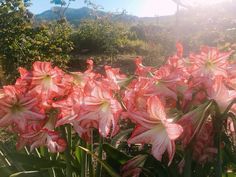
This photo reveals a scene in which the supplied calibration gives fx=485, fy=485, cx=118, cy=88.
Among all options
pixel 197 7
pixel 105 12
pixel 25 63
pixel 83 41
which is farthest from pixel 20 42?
pixel 197 7

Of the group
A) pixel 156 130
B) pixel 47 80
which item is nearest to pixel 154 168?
pixel 156 130

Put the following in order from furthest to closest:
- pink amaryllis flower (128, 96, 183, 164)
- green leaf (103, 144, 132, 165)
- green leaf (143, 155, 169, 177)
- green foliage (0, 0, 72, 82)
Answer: green foliage (0, 0, 72, 82), green leaf (103, 144, 132, 165), green leaf (143, 155, 169, 177), pink amaryllis flower (128, 96, 183, 164)

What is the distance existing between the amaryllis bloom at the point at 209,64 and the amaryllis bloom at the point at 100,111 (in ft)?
0.83

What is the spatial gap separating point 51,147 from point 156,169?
29 centimetres

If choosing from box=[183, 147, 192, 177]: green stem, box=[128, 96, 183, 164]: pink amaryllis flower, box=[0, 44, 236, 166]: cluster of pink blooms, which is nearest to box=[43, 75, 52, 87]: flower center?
box=[0, 44, 236, 166]: cluster of pink blooms

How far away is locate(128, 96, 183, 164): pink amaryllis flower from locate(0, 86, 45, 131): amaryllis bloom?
254mm

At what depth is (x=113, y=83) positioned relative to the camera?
3.89 ft

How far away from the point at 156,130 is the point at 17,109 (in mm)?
358

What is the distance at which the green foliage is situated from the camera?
887 centimetres

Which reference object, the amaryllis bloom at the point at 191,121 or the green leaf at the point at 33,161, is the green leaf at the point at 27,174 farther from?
the amaryllis bloom at the point at 191,121

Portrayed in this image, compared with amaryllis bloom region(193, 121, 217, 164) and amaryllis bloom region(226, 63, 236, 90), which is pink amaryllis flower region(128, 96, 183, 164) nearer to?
amaryllis bloom region(193, 121, 217, 164)

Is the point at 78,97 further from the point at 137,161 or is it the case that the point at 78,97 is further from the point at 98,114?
the point at 137,161

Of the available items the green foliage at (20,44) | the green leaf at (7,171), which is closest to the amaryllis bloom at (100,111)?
the green leaf at (7,171)

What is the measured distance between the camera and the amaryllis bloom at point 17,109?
1.16 metres
